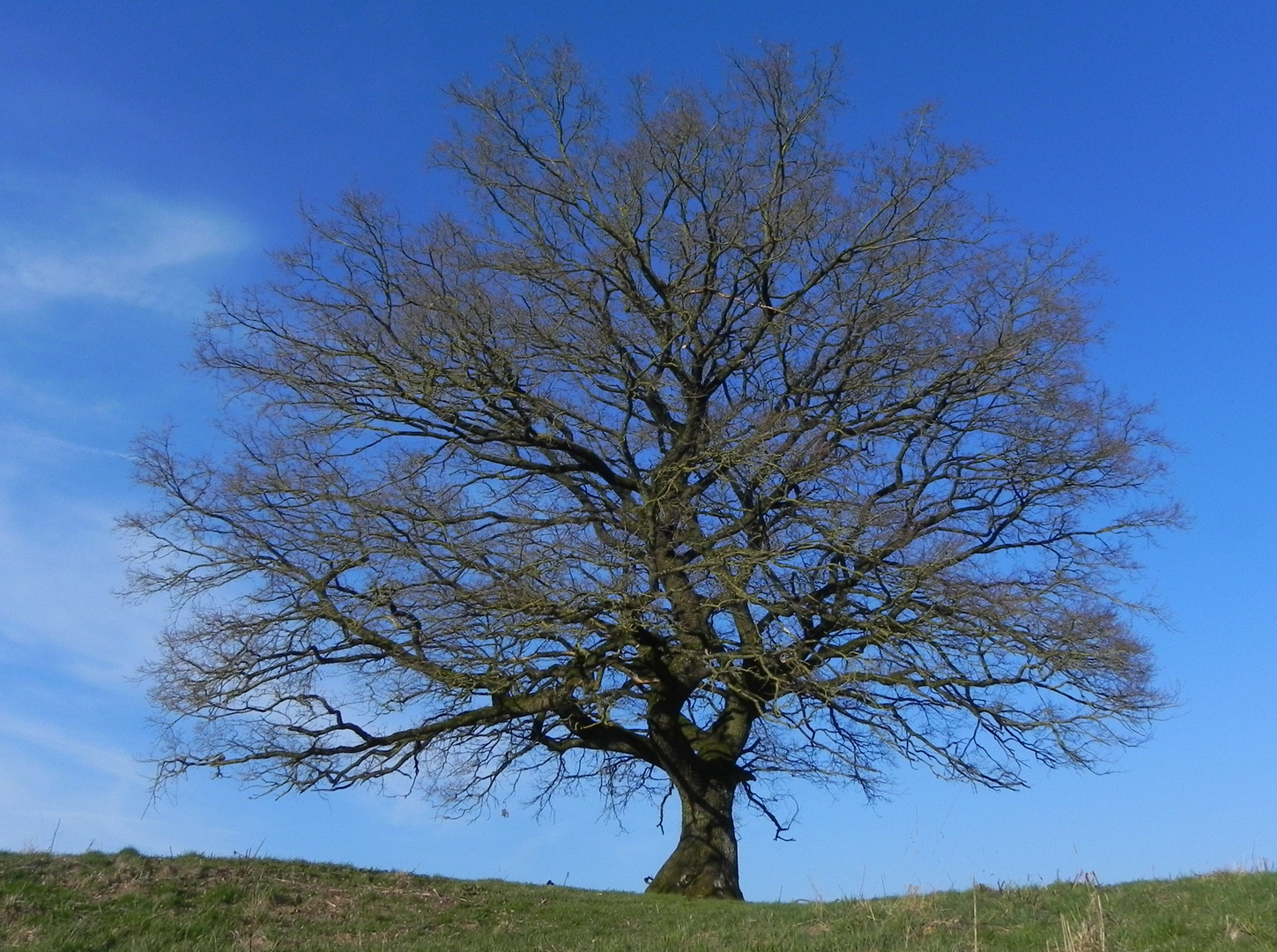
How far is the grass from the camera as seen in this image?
885 cm

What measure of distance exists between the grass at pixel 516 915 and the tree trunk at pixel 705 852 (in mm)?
965

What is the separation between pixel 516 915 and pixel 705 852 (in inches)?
134

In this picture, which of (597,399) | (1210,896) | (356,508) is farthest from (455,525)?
(1210,896)

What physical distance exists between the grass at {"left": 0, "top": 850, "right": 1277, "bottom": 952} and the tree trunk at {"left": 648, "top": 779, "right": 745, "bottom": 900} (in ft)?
3.17

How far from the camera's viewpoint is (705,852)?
15.5 metres

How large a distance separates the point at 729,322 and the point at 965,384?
134 inches

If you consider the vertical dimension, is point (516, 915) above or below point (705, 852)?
below

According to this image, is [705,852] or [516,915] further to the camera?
[705,852]

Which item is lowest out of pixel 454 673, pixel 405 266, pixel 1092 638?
pixel 454 673

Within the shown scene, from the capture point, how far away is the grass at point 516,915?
8.85 m

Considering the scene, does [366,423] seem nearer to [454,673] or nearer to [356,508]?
[356,508]

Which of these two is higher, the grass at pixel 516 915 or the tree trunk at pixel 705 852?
the tree trunk at pixel 705 852

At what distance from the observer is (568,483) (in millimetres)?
16734

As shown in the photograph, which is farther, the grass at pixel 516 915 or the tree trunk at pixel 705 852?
the tree trunk at pixel 705 852
